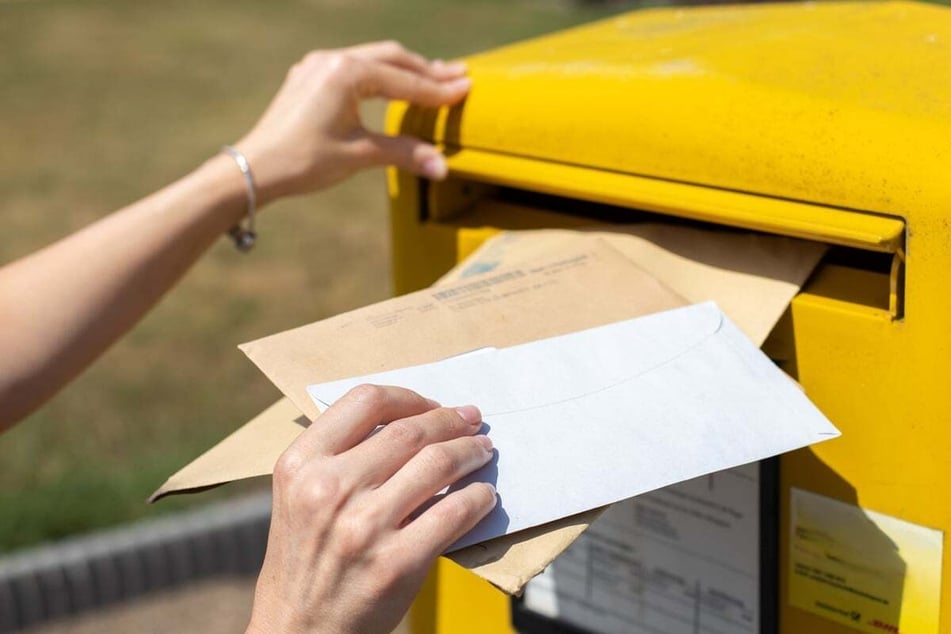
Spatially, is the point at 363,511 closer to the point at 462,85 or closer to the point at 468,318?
the point at 468,318

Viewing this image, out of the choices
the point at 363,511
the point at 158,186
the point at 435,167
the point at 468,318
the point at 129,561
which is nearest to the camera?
the point at 363,511

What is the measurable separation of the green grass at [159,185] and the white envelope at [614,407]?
2.37 metres

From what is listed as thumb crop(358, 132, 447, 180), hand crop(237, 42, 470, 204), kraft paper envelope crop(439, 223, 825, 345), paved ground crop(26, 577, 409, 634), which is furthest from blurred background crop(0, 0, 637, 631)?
kraft paper envelope crop(439, 223, 825, 345)

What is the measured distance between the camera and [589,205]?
155cm

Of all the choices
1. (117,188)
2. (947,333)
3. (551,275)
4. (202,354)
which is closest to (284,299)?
(202,354)

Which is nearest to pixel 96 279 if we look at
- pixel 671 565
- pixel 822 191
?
pixel 671 565

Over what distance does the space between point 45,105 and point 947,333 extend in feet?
24.5

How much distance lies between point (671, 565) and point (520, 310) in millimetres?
419

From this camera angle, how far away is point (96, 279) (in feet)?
5.23

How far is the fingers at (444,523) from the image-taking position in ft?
3.15

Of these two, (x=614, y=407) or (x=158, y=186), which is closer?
(x=614, y=407)

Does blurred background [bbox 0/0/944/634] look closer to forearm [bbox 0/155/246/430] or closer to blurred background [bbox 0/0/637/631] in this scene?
blurred background [bbox 0/0/637/631]

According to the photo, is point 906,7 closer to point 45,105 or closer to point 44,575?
point 44,575

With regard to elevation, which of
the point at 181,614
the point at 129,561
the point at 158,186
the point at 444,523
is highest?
the point at 444,523
